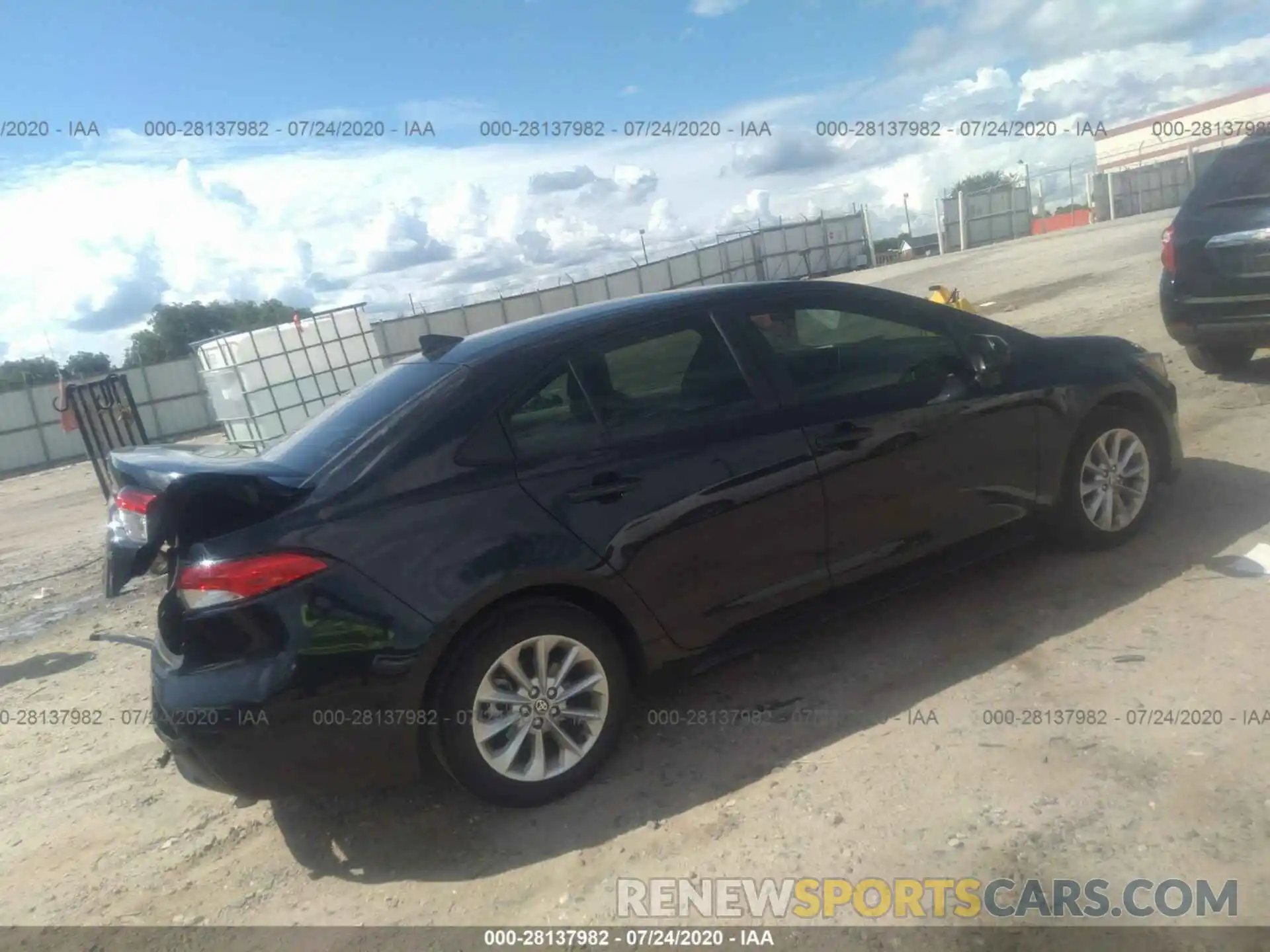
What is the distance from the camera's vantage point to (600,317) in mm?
3805

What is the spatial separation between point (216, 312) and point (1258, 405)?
51.7 meters

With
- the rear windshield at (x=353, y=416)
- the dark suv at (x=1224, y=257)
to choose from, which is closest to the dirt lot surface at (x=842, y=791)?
the rear windshield at (x=353, y=416)

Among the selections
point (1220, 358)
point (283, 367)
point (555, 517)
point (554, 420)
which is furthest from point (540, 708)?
point (283, 367)

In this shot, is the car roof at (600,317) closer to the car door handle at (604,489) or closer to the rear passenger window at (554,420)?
the rear passenger window at (554,420)

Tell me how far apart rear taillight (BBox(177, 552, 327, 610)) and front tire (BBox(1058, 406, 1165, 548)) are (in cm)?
343

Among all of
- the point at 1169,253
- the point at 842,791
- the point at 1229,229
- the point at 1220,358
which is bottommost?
the point at 842,791

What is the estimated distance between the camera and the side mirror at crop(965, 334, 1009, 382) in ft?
14.0

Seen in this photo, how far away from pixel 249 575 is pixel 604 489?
120 centimetres

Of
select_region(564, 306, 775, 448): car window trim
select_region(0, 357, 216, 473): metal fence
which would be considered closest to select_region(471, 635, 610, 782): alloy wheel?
select_region(564, 306, 775, 448): car window trim

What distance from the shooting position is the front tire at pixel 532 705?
10.4 feet

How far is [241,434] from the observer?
17.8 m

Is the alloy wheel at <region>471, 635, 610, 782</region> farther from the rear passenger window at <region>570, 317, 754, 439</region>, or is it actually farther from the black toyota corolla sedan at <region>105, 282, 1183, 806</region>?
the rear passenger window at <region>570, 317, 754, 439</region>

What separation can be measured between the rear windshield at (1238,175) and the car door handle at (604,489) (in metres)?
5.48

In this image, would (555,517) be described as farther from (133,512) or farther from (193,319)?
(193,319)
